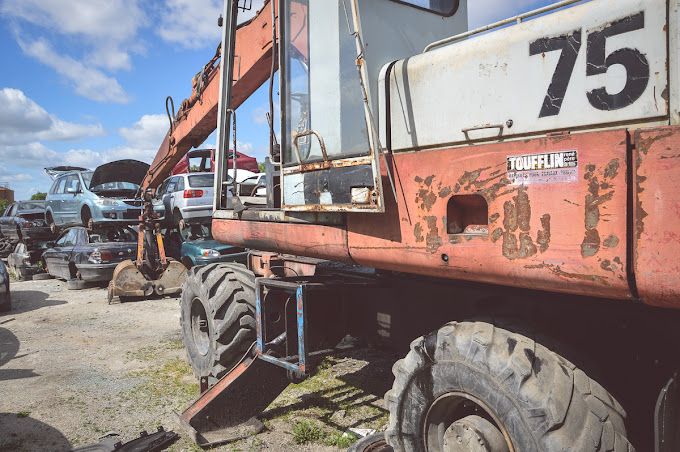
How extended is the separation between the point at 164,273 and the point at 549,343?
904 cm

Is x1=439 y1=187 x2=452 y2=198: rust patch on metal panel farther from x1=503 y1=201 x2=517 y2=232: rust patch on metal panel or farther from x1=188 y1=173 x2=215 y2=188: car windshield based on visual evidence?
x1=188 y1=173 x2=215 y2=188: car windshield

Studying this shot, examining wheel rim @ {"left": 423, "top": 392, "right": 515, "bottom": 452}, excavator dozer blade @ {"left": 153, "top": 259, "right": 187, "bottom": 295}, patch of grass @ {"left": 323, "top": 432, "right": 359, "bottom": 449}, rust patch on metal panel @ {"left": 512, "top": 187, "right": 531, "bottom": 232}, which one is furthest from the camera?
excavator dozer blade @ {"left": 153, "top": 259, "right": 187, "bottom": 295}

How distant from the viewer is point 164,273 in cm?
1002

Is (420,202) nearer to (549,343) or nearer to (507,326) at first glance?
(507,326)

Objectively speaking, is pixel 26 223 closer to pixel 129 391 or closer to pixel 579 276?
pixel 129 391

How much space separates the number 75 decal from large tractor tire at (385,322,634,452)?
41.5 inches

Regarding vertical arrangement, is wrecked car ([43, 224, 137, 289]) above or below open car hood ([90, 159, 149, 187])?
below

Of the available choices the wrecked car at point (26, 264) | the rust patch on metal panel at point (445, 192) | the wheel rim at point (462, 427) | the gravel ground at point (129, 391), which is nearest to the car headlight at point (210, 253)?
the gravel ground at point (129, 391)

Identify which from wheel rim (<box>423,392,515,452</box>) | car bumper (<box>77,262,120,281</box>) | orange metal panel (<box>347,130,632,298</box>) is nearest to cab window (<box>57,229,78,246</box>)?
car bumper (<box>77,262,120,281</box>)

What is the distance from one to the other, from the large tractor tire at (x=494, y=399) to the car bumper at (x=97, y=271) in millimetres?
10018

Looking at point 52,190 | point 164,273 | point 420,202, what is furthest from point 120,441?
point 52,190

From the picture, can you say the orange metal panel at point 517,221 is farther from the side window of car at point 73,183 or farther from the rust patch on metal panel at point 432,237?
the side window of car at point 73,183

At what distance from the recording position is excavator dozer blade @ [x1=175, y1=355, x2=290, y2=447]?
3.90 metres

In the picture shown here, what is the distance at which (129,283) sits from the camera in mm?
9656
